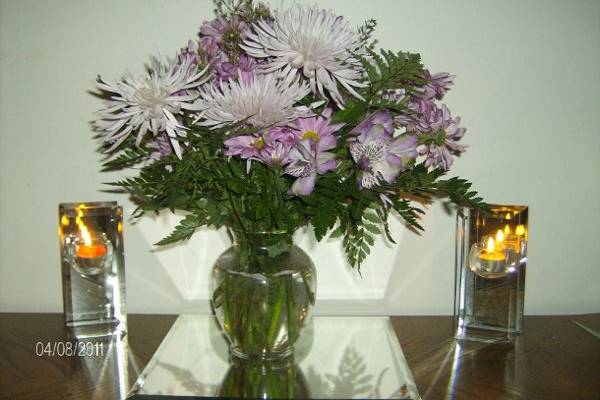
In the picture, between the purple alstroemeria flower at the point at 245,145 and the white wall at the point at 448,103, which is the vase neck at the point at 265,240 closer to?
the purple alstroemeria flower at the point at 245,145

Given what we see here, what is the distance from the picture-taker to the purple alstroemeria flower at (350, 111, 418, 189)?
2.11ft

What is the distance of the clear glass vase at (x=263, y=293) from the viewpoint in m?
0.76

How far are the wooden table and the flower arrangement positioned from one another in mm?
257

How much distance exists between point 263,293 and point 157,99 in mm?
304

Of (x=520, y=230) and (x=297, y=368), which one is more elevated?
(x=520, y=230)

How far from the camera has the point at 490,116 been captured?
3.39ft

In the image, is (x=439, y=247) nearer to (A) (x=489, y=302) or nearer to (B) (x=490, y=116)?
(A) (x=489, y=302)

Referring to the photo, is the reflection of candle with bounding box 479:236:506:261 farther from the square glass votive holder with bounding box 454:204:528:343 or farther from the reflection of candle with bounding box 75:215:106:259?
the reflection of candle with bounding box 75:215:106:259

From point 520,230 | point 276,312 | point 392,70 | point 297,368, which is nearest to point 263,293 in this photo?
point 276,312

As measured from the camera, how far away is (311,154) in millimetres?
634

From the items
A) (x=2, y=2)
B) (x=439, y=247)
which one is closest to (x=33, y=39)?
(x=2, y=2)

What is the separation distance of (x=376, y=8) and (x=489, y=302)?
1.91ft

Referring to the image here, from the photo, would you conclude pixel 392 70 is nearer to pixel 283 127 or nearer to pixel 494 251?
pixel 283 127

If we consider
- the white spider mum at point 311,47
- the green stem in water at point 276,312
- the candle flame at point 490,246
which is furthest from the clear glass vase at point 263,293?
the candle flame at point 490,246
